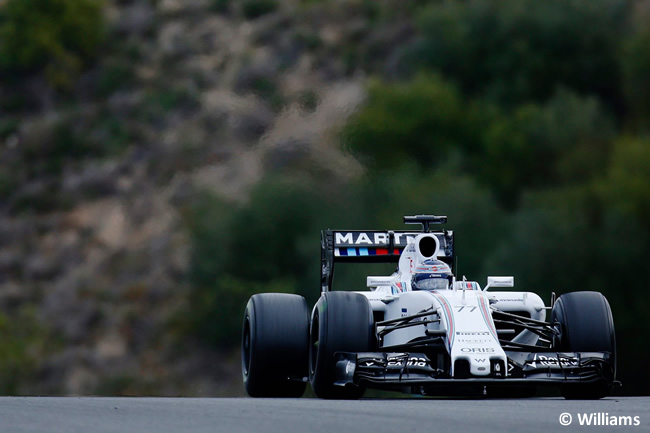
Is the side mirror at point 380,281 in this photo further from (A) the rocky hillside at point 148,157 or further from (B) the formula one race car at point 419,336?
(A) the rocky hillside at point 148,157

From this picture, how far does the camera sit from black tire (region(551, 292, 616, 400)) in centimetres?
1503

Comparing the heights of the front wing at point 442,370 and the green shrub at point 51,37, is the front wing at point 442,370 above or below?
below

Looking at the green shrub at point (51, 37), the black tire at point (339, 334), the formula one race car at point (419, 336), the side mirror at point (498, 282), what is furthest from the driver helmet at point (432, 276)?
the green shrub at point (51, 37)

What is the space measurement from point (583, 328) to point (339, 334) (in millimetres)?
2793

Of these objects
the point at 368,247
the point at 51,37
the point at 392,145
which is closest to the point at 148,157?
the point at 51,37

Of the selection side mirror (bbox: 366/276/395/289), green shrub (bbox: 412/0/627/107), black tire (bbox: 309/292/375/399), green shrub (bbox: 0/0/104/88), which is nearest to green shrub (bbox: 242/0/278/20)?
green shrub (bbox: 0/0/104/88)

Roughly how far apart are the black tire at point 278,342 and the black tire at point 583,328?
2944 mm

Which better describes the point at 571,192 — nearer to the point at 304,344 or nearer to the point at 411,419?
the point at 304,344

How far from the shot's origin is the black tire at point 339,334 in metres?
14.3

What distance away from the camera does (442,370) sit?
14.1m

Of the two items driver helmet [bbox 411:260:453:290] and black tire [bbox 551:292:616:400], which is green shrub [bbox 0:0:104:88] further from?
black tire [bbox 551:292:616:400]

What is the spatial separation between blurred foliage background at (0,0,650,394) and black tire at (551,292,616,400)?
12551 millimetres

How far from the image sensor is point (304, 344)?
52.7ft

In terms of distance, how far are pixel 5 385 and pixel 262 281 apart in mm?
8447
